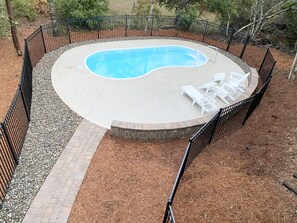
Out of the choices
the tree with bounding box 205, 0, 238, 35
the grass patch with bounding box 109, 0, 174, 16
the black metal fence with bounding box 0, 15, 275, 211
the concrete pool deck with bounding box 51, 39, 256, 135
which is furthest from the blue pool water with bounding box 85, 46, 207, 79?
the grass patch with bounding box 109, 0, 174, 16

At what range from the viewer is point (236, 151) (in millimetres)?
6098

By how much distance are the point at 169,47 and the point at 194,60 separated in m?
Answer: 1.73

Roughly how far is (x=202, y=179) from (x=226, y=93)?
14.6 feet

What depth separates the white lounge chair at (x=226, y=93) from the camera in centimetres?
868

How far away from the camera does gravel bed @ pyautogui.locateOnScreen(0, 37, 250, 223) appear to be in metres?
4.60

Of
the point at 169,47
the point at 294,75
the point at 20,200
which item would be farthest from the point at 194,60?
the point at 20,200

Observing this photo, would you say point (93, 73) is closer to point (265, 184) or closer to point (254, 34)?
point (265, 184)

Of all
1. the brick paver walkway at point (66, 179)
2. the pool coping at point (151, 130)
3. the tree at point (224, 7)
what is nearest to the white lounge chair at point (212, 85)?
the pool coping at point (151, 130)

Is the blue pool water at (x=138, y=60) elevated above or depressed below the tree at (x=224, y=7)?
below

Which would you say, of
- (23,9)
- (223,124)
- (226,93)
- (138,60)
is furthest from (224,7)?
(23,9)

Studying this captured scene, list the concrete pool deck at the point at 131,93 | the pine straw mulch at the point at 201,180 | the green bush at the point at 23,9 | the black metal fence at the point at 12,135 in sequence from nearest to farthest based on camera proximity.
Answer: the pine straw mulch at the point at 201,180, the black metal fence at the point at 12,135, the concrete pool deck at the point at 131,93, the green bush at the point at 23,9

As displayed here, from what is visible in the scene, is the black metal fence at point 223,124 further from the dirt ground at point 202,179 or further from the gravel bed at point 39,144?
the gravel bed at point 39,144

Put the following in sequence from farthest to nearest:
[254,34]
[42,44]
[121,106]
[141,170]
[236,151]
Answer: [254,34] < [42,44] < [121,106] < [236,151] < [141,170]

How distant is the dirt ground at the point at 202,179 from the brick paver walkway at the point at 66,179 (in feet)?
0.59
